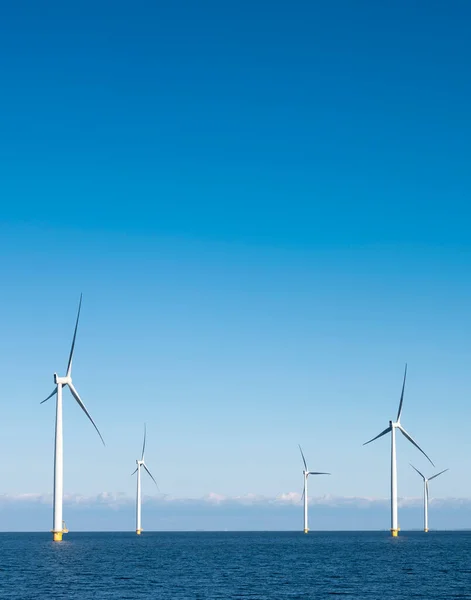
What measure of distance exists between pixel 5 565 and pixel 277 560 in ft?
166

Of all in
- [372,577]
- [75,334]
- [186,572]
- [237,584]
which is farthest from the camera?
[75,334]

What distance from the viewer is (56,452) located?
585 ft

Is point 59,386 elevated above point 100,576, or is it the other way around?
point 59,386

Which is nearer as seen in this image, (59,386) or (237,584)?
(237,584)

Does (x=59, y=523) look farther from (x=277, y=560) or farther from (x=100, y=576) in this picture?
(x=100, y=576)

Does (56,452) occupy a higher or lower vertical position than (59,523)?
higher

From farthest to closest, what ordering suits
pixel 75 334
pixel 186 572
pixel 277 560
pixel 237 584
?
pixel 75 334 → pixel 277 560 → pixel 186 572 → pixel 237 584

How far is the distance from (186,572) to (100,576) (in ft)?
52.6

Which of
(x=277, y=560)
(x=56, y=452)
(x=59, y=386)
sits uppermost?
(x=59, y=386)

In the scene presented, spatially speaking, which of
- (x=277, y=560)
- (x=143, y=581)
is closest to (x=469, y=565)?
(x=277, y=560)

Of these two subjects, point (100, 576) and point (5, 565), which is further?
point (5, 565)

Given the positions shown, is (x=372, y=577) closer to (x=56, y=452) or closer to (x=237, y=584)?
(x=237, y=584)

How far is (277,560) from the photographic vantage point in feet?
557

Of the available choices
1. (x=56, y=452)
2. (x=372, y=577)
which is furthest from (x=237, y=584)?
(x=56, y=452)
